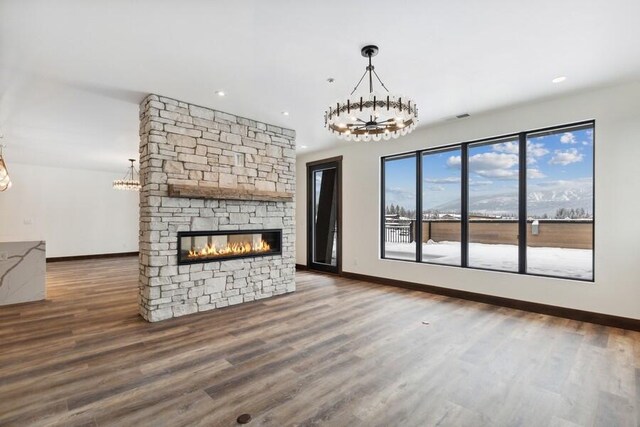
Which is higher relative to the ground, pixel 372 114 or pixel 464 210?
pixel 372 114

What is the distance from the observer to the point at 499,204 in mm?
4953

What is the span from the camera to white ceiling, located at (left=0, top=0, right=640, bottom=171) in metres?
2.44

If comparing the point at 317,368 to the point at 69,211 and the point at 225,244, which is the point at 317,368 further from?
the point at 69,211

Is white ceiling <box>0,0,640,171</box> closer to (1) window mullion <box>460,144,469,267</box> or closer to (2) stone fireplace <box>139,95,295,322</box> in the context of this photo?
(2) stone fireplace <box>139,95,295,322</box>

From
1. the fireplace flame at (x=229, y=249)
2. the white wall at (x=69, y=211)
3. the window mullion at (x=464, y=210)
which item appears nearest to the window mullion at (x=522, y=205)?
the window mullion at (x=464, y=210)

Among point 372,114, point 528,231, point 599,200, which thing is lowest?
point 528,231

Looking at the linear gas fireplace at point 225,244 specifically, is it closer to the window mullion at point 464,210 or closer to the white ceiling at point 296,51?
the white ceiling at point 296,51

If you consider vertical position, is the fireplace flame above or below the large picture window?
below

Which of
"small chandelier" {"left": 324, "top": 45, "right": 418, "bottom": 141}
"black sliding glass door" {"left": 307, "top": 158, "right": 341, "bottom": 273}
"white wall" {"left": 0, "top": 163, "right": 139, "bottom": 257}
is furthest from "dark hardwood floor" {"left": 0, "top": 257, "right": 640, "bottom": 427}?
"white wall" {"left": 0, "top": 163, "right": 139, "bottom": 257}

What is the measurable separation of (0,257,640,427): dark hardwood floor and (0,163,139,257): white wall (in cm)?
563

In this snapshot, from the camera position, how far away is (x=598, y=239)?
3.94 meters

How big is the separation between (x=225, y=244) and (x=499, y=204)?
439 centimetres

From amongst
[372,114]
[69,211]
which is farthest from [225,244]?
[69,211]

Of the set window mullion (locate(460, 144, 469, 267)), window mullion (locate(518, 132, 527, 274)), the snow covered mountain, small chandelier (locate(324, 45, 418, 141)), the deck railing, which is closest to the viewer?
small chandelier (locate(324, 45, 418, 141))
